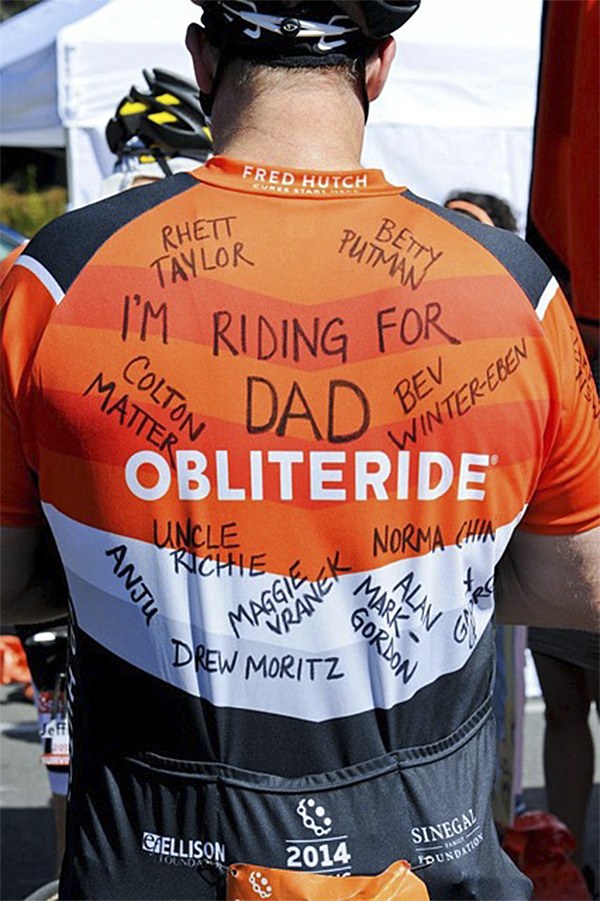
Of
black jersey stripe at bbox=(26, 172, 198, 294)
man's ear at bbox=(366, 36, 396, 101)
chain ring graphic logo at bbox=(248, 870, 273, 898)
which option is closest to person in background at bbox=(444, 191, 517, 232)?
man's ear at bbox=(366, 36, 396, 101)

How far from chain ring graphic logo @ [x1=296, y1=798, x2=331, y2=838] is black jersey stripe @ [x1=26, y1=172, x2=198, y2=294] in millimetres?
674

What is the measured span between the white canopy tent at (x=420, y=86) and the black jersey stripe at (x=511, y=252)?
14.7 ft

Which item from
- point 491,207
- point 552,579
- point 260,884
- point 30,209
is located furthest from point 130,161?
point 30,209

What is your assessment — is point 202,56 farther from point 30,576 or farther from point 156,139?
point 156,139

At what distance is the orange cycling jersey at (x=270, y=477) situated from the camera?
150 cm

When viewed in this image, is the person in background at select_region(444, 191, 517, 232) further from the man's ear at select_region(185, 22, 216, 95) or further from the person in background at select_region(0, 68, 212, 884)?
the man's ear at select_region(185, 22, 216, 95)

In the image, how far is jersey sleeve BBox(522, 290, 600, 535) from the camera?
1573 mm

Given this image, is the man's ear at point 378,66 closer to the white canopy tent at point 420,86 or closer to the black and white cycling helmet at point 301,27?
Result: the black and white cycling helmet at point 301,27

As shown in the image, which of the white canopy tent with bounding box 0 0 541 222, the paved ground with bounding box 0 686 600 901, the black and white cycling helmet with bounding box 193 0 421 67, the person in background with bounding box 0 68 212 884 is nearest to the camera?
the black and white cycling helmet with bounding box 193 0 421 67

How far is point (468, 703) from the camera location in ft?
5.38

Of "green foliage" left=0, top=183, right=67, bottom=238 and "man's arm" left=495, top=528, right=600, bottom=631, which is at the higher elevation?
"man's arm" left=495, top=528, right=600, bottom=631

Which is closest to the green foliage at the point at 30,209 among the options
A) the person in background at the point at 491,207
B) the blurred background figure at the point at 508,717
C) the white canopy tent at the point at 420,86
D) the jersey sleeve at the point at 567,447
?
the white canopy tent at the point at 420,86

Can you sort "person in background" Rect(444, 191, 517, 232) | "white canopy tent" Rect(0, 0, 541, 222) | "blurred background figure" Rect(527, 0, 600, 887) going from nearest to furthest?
"blurred background figure" Rect(527, 0, 600, 887) → "person in background" Rect(444, 191, 517, 232) → "white canopy tent" Rect(0, 0, 541, 222)

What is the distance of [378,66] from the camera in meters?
1.59
